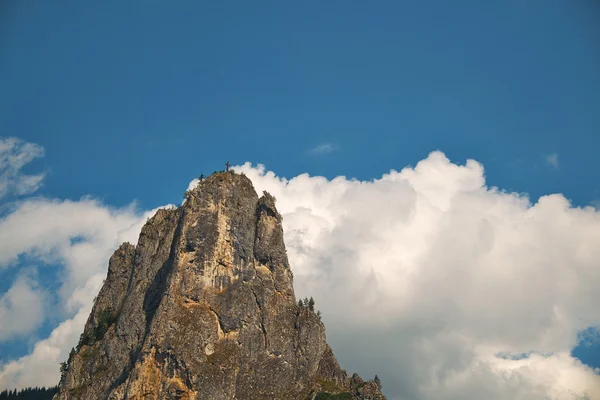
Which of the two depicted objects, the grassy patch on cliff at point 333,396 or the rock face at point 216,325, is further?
the grassy patch on cliff at point 333,396

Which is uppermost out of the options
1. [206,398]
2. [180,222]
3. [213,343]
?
[180,222]

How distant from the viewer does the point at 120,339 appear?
514 feet

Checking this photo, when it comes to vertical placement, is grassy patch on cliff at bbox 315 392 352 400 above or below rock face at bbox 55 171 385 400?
below

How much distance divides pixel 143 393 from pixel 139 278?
37.2m

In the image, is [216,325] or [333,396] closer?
[333,396]

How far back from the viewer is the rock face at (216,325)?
136625 millimetres

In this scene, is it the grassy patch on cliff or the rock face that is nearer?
the rock face

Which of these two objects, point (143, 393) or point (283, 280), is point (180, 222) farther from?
point (143, 393)

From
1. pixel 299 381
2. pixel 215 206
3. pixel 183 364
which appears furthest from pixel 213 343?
pixel 215 206

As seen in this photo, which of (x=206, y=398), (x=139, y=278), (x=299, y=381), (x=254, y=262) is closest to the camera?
(x=206, y=398)

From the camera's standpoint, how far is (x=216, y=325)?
464ft

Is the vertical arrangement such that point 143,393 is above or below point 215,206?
below

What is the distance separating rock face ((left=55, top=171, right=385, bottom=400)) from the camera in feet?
448

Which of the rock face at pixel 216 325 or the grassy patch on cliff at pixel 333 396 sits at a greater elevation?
the rock face at pixel 216 325
